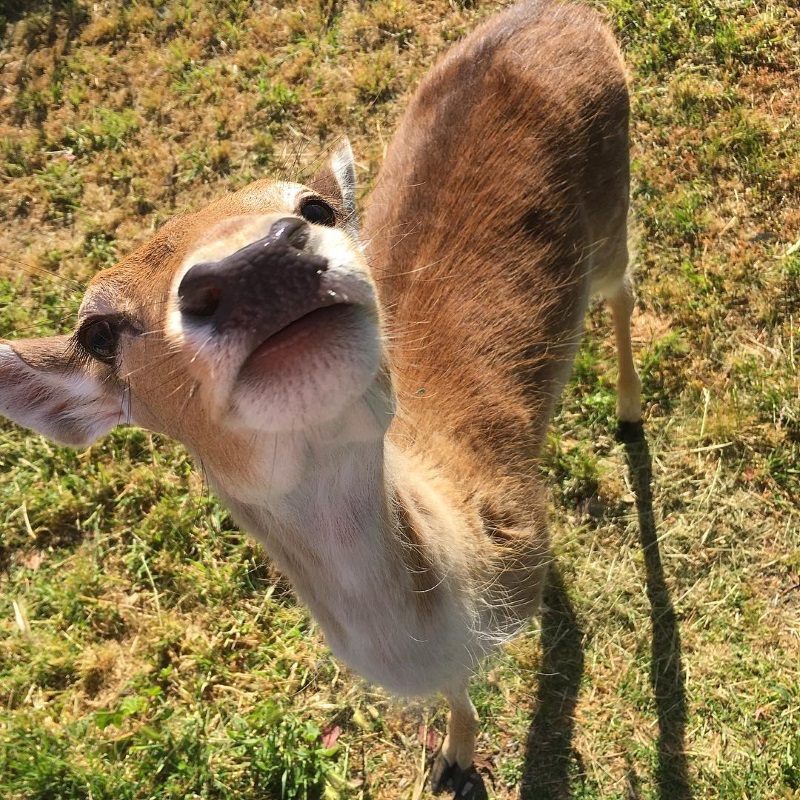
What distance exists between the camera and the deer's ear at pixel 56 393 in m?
2.21

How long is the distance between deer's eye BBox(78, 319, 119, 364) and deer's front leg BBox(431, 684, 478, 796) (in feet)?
7.20

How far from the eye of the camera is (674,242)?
4637mm

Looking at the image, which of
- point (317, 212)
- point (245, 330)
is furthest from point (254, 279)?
point (317, 212)

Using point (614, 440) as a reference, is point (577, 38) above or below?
above

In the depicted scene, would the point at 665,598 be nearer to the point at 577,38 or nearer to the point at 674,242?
the point at 674,242

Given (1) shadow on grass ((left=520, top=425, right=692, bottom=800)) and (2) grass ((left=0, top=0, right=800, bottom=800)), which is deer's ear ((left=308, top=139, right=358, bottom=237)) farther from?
(1) shadow on grass ((left=520, top=425, right=692, bottom=800))

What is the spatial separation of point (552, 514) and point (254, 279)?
3.07 metres

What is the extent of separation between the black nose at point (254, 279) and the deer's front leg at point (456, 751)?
243cm

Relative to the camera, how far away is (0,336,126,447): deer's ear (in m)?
2.21

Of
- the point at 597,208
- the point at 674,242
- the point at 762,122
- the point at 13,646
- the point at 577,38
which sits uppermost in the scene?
the point at 577,38

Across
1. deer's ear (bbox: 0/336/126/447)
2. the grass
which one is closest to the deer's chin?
deer's ear (bbox: 0/336/126/447)

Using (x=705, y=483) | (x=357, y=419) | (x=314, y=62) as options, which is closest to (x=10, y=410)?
(x=357, y=419)

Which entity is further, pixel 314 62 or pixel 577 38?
pixel 314 62

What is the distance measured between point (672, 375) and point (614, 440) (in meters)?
0.56
